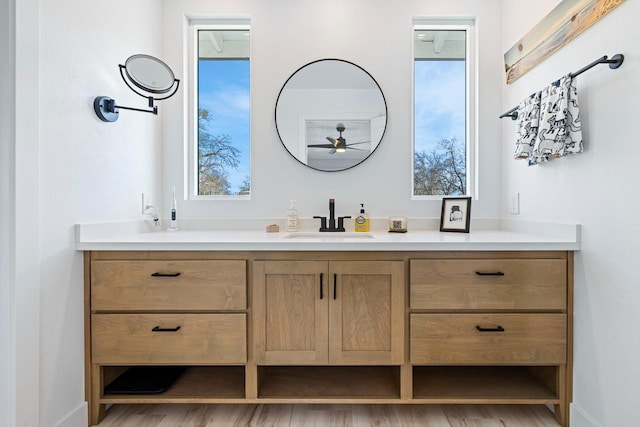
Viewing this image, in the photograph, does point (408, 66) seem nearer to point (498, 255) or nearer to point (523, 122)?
point (523, 122)

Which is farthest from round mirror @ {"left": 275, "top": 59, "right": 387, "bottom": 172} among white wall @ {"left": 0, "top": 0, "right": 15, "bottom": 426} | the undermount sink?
white wall @ {"left": 0, "top": 0, "right": 15, "bottom": 426}

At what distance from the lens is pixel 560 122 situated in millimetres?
1482

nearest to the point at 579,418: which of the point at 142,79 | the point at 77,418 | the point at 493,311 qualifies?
the point at 493,311

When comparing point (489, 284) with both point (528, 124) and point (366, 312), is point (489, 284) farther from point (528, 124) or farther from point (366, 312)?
point (528, 124)

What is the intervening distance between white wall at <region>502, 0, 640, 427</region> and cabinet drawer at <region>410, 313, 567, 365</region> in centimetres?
10

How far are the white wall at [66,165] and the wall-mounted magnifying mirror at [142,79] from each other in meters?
0.04

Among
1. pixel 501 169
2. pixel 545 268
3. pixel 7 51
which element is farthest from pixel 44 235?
pixel 501 169

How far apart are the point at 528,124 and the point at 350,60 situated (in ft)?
3.69

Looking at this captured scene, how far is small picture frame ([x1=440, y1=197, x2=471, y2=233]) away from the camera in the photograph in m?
2.09

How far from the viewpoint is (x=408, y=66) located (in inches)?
89.1

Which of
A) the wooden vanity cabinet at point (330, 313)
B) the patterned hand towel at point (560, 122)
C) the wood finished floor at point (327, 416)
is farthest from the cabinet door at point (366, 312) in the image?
the patterned hand towel at point (560, 122)

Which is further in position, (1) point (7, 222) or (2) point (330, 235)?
(2) point (330, 235)

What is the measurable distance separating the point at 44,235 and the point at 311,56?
5.69 ft

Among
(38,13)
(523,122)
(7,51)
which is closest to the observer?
(7,51)
